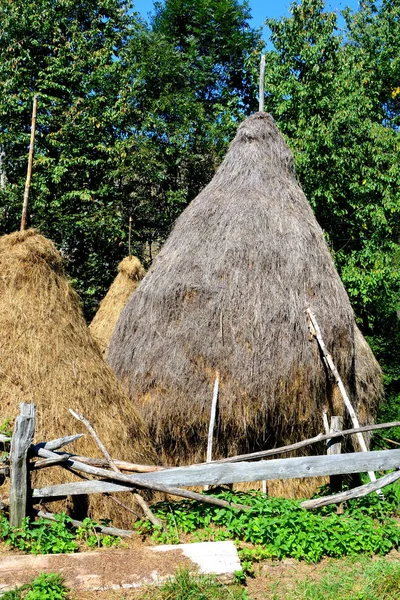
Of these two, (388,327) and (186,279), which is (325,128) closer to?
(388,327)

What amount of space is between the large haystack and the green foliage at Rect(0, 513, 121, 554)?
8.35ft

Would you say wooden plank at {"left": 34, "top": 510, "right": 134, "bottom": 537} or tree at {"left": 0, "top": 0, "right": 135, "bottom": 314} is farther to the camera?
tree at {"left": 0, "top": 0, "right": 135, "bottom": 314}

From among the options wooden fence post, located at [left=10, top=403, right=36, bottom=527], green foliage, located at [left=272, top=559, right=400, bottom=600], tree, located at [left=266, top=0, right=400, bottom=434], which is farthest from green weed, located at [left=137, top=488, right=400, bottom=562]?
tree, located at [left=266, top=0, right=400, bottom=434]

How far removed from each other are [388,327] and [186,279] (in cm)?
1062

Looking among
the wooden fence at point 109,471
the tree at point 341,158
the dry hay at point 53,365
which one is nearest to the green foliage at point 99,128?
the tree at point 341,158

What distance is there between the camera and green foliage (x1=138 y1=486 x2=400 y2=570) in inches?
226

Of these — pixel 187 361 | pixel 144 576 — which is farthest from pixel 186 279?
Answer: pixel 144 576

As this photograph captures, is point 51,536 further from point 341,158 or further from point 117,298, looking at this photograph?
point 341,158

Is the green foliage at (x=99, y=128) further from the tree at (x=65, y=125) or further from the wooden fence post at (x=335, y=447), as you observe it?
the wooden fence post at (x=335, y=447)

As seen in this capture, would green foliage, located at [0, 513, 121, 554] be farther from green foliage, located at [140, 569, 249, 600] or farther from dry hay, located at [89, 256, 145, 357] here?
dry hay, located at [89, 256, 145, 357]

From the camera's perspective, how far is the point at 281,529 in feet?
19.2

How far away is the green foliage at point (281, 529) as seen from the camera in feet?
18.8

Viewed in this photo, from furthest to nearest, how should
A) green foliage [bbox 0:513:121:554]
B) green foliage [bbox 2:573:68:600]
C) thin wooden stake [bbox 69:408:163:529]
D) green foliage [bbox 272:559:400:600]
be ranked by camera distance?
thin wooden stake [bbox 69:408:163:529], green foliage [bbox 0:513:121:554], green foliage [bbox 272:559:400:600], green foliage [bbox 2:573:68:600]

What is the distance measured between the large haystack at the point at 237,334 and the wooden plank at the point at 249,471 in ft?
5.87
